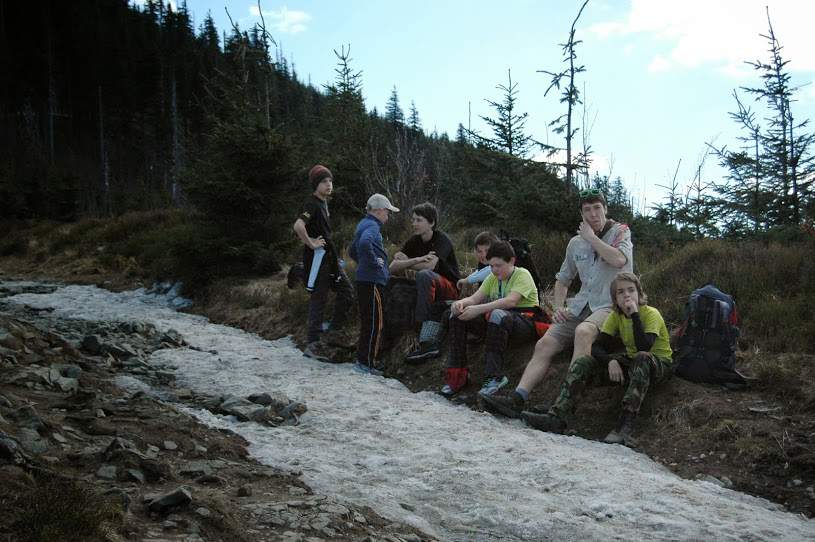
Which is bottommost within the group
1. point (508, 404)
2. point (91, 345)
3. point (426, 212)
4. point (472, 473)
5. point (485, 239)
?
point (472, 473)

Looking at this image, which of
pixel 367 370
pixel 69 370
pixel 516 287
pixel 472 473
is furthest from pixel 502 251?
pixel 69 370

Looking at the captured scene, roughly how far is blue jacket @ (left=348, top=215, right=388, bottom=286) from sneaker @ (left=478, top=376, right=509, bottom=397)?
6.27 feet

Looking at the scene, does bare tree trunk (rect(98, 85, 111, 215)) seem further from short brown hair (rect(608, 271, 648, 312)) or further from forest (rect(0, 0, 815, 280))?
short brown hair (rect(608, 271, 648, 312))

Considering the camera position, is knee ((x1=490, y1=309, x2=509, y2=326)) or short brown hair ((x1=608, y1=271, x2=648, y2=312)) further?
knee ((x1=490, y1=309, x2=509, y2=326))

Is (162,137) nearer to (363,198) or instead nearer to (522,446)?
(363,198)

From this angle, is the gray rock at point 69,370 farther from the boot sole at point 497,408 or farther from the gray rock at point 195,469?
the boot sole at point 497,408

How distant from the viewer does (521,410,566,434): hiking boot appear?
17.7ft

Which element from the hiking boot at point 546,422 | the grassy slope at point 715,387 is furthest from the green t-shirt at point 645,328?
the hiking boot at point 546,422

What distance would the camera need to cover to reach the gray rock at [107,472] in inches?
128

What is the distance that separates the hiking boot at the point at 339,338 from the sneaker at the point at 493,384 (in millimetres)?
2427

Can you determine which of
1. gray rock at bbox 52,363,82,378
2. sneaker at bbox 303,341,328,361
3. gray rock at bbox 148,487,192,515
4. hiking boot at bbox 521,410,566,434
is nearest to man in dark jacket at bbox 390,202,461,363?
sneaker at bbox 303,341,328,361

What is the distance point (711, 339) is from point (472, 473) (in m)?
2.63

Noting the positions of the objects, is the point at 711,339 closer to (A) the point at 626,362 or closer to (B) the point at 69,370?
(A) the point at 626,362

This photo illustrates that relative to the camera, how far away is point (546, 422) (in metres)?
5.43
